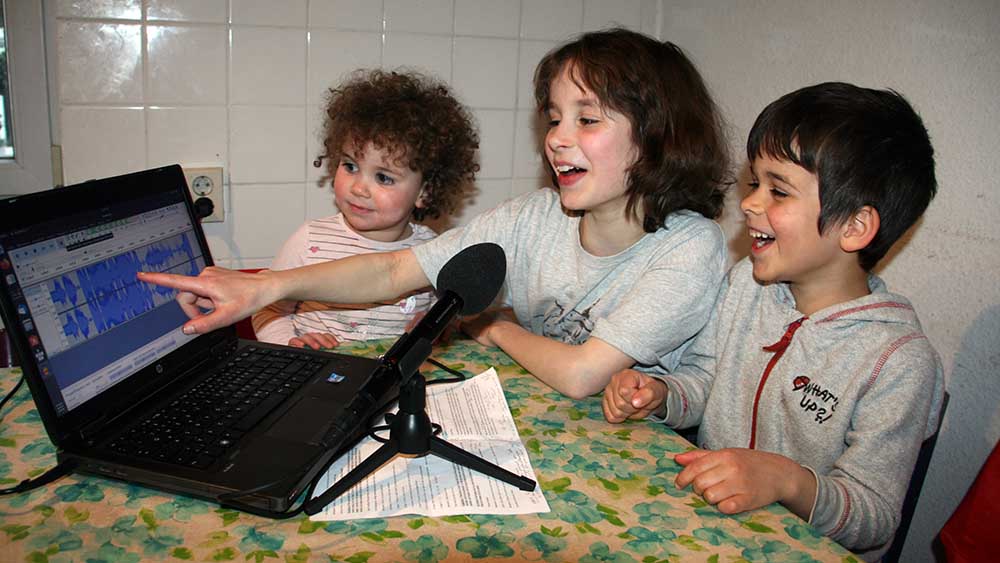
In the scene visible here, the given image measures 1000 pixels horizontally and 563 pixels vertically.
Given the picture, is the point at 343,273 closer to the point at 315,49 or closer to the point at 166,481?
the point at 166,481

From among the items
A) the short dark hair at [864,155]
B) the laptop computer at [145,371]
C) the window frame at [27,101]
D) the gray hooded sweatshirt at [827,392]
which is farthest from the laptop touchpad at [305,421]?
the window frame at [27,101]

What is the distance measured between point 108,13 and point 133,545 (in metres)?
1.42

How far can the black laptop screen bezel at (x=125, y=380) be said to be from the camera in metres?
0.79

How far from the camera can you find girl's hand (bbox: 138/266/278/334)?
0.98 meters

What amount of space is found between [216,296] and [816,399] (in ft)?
2.88

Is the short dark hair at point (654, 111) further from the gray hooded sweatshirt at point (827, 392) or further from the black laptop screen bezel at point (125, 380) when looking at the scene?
the black laptop screen bezel at point (125, 380)

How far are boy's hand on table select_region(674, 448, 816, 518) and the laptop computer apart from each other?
0.40 meters

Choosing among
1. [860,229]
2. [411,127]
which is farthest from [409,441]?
[411,127]

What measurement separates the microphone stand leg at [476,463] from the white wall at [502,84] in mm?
920

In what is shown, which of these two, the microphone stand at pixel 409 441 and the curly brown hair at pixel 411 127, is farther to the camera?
the curly brown hair at pixel 411 127

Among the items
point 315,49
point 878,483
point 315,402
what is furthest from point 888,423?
point 315,49

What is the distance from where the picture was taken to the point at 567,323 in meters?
1.38

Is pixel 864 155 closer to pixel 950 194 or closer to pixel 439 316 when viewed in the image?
pixel 950 194

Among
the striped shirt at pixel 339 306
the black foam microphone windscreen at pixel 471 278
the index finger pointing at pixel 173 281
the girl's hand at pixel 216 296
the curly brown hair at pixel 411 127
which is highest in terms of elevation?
the curly brown hair at pixel 411 127
